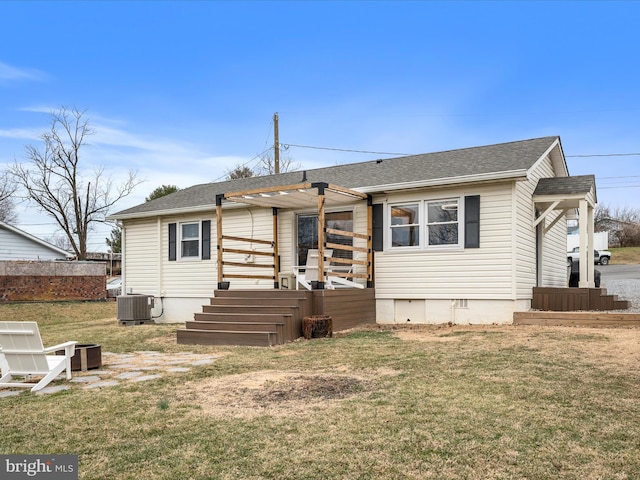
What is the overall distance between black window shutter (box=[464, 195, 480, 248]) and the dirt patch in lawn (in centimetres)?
596

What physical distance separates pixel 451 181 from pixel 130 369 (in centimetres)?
709

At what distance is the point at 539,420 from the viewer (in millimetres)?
4180

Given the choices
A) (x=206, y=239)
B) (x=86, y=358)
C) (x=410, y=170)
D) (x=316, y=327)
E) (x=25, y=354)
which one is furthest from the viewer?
(x=206, y=239)

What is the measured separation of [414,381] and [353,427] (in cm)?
175

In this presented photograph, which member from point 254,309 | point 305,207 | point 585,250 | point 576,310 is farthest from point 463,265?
point 254,309

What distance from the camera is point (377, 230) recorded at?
1225 cm

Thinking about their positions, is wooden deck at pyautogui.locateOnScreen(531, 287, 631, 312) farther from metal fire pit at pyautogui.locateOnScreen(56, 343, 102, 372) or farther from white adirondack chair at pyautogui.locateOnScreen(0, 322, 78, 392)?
white adirondack chair at pyautogui.locateOnScreen(0, 322, 78, 392)

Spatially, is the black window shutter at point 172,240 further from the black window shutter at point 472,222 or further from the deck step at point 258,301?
the black window shutter at point 472,222

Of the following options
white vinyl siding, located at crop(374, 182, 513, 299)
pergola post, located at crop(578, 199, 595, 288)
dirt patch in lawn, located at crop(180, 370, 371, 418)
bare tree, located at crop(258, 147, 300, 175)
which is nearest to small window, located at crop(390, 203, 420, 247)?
white vinyl siding, located at crop(374, 182, 513, 299)

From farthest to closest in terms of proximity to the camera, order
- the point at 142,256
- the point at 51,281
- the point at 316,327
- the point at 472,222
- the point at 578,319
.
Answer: the point at 51,281 → the point at 142,256 → the point at 472,222 → the point at 578,319 → the point at 316,327

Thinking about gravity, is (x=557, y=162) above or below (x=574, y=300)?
above

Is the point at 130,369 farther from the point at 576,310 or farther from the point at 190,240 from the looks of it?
the point at 576,310

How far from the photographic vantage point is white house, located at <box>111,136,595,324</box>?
1104 centimetres

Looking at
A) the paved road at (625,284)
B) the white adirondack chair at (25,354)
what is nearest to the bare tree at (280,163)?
the paved road at (625,284)
